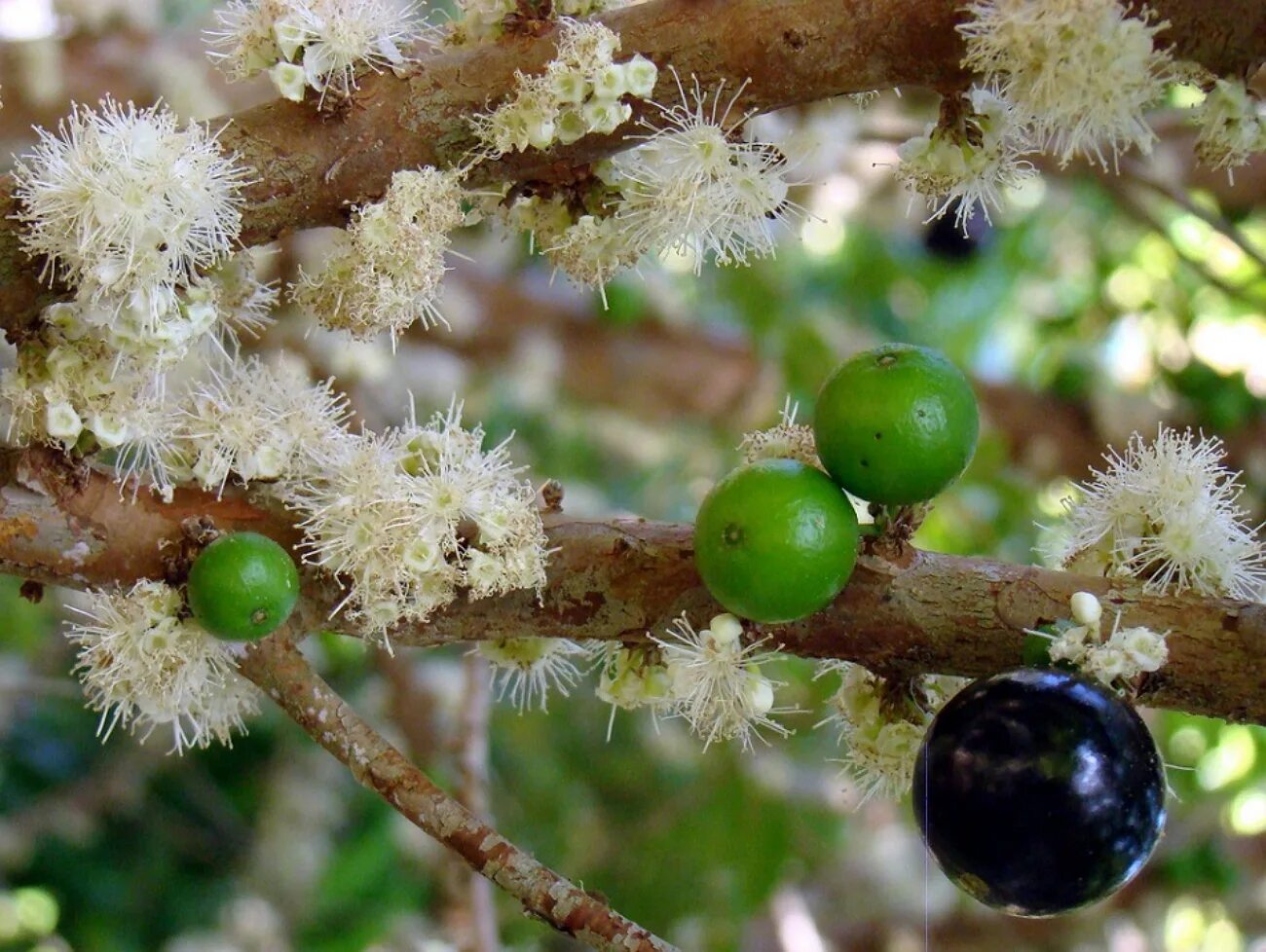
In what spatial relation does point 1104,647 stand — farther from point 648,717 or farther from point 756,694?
point 648,717

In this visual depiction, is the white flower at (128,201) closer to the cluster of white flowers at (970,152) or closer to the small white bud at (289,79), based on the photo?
the small white bud at (289,79)

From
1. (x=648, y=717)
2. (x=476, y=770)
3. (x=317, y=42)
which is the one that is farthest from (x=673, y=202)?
(x=648, y=717)

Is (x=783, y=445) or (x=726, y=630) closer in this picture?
(x=726, y=630)

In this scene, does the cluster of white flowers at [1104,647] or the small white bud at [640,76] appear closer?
the cluster of white flowers at [1104,647]

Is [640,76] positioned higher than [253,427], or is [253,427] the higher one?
[640,76]

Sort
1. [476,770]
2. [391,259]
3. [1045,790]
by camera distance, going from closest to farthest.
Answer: [1045,790]
[391,259]
[476,770]

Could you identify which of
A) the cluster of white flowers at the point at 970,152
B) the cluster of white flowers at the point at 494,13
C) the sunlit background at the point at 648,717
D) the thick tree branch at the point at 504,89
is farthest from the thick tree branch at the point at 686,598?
the sunlit background at the point at 648,717

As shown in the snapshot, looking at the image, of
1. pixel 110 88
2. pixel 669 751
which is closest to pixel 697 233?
pixel 110 88
